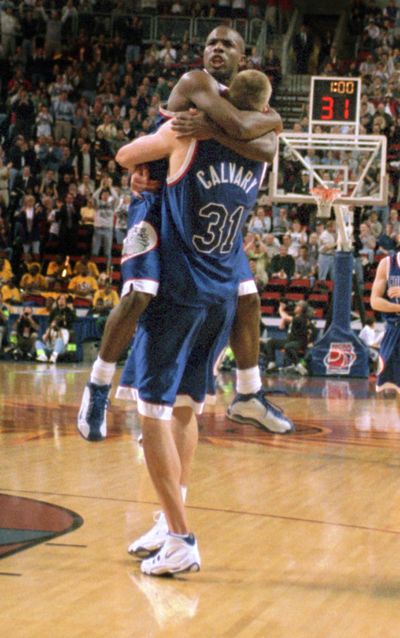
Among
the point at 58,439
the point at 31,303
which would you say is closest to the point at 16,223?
the point at 31,303

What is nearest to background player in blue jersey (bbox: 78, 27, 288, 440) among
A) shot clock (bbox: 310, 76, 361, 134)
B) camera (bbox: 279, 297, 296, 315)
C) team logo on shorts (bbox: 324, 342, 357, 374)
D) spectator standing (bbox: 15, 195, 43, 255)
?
shot clock (bbox: 310, 76, 361, 134)

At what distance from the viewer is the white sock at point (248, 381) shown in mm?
5277

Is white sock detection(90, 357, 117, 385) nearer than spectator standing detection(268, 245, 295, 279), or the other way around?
white sock detection(90, 357, 117, 385)

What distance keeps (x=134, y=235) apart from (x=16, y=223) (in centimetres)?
1757

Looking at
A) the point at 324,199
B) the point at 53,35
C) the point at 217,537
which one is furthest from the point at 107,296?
the point at 217,537

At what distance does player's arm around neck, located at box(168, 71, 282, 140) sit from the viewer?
4355 millimetres

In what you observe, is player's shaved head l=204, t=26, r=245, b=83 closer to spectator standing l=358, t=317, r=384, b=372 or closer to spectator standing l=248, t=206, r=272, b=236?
spectator standing l=358, t=317, r=384, b=372

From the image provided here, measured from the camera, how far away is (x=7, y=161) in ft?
77.3

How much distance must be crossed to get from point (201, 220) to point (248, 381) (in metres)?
1.08

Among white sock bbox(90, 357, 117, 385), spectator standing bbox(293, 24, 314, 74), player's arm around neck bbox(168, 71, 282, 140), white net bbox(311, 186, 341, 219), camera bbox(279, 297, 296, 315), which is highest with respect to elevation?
spectator standing bbox(293, 24, 314, 74)

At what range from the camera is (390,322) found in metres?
8.95

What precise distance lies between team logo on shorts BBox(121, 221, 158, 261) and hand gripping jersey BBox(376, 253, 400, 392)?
4.57m

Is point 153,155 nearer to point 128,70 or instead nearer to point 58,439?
point 58,439

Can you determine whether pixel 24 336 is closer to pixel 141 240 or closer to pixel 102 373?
pixel 102 373
